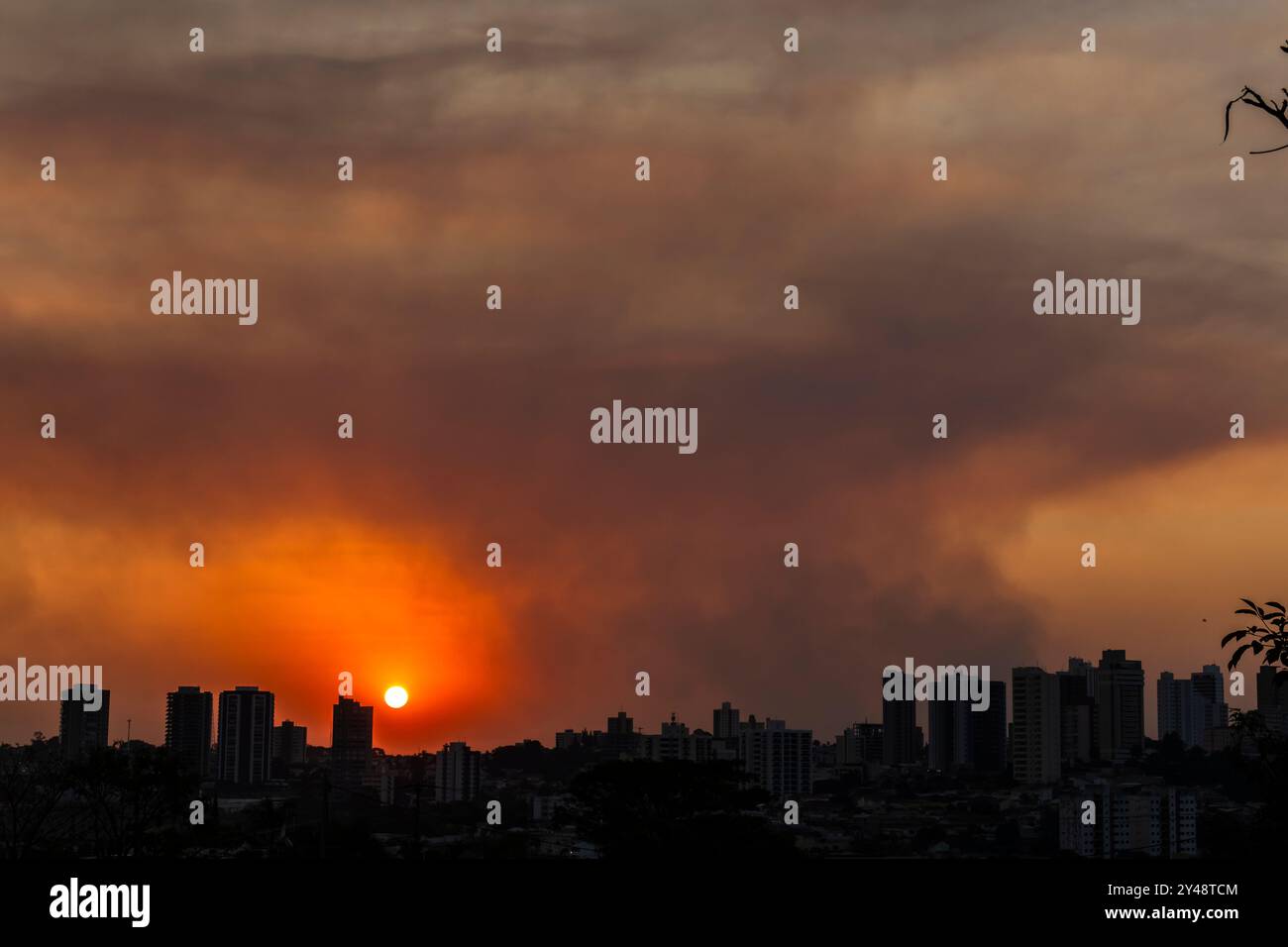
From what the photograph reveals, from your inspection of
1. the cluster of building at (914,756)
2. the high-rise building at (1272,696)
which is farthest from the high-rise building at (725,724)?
the high-rise building at (1272,696)

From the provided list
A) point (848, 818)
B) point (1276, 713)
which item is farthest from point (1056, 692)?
point (1276, 713)

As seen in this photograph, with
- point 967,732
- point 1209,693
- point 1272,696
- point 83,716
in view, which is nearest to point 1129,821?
point 1209,693

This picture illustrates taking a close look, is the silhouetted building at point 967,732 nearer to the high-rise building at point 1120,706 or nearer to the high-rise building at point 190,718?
the high-rise building at point 1120,706

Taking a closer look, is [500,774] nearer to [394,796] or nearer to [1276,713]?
[394,796]

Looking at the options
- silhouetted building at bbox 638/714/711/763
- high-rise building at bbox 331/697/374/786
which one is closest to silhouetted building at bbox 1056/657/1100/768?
silhouetted building at bbox 638/714/711/763

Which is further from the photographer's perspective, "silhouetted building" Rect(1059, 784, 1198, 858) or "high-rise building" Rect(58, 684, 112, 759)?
"high-rise building" Rect(58, 684, 112, 759)

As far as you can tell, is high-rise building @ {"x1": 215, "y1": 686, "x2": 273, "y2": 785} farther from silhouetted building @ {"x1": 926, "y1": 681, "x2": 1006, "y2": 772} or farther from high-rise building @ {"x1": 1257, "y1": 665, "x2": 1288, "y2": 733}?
high-rise building @ {"x1": 1257, "y1": 665, "x2": 1288, "y2": 733}
